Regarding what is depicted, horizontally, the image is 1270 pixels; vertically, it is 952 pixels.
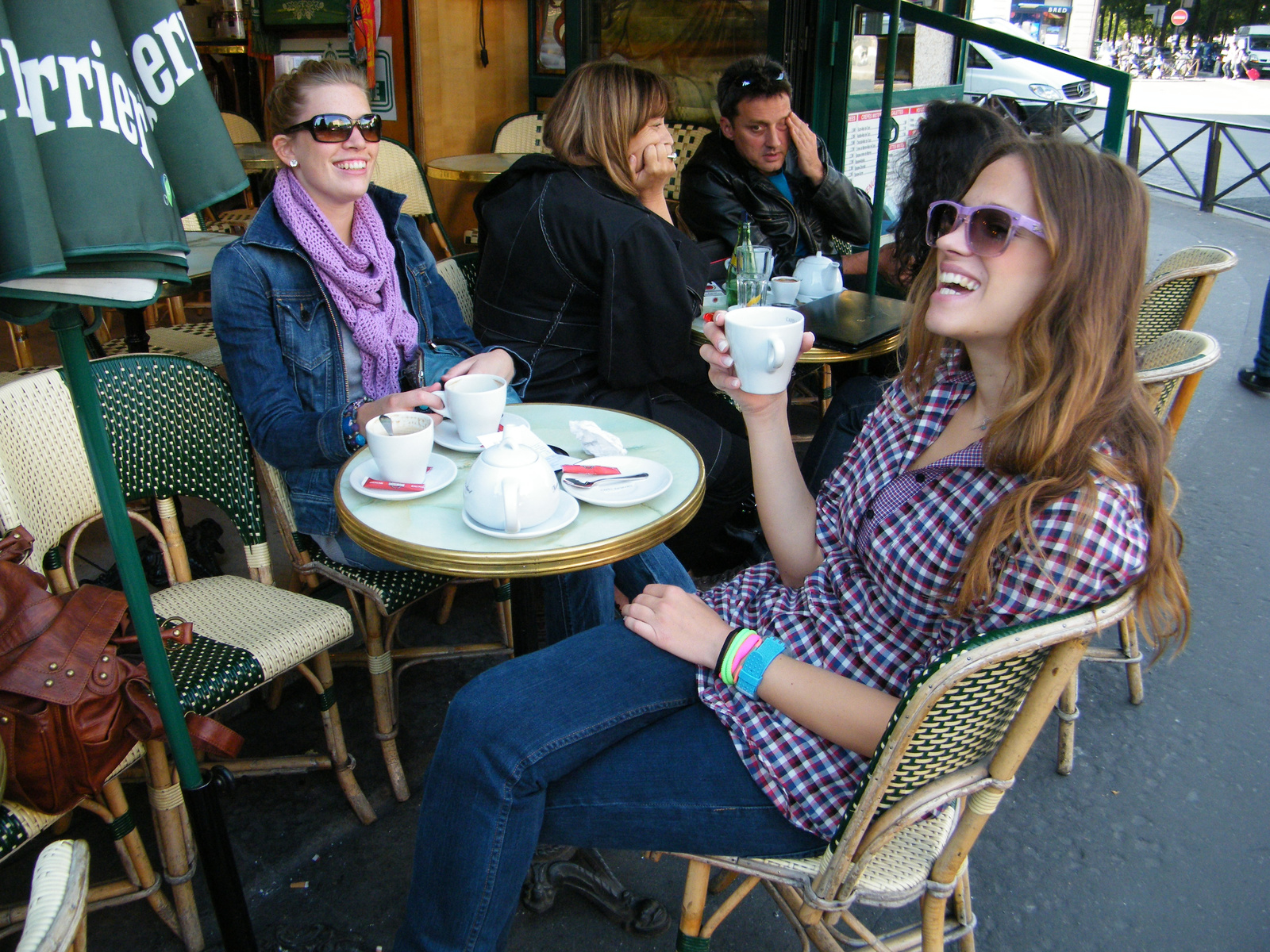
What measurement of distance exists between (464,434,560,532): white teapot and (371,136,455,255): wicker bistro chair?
3182 mm

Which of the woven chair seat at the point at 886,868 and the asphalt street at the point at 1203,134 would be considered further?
the asphalt street at the point at 1203,134

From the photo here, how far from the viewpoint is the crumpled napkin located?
1.97 meters

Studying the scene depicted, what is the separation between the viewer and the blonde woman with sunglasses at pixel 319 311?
2.19 m

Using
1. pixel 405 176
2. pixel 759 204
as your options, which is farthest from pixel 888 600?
pixel 405 176

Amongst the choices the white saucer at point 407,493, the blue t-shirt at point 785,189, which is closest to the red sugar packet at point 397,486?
the white saucer at point 407,493

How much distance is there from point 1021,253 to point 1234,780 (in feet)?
6.07

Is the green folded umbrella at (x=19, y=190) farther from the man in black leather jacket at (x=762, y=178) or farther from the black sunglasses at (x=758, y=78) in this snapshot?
the black sunglasses at (x=758, y=78)

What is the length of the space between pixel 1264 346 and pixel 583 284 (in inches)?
172

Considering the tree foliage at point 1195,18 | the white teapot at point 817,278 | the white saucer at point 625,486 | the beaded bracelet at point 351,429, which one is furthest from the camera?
the tree foliage at point 1195,18

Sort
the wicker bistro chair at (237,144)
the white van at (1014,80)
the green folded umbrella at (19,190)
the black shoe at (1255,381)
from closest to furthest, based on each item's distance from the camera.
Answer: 1. the green folded umbrella at (19,190)
2. the black shoe at (1255,381)
3. the wicker bistro chair at (237,144)
4. the white van at (1014,80)

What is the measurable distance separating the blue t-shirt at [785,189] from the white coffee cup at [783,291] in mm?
897

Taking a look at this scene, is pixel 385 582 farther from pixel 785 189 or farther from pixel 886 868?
pixel 785 189

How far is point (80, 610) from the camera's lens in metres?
1.55

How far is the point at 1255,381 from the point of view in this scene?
5.25 meters
